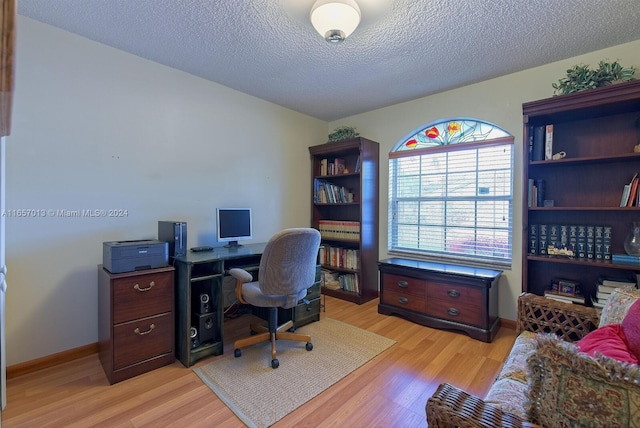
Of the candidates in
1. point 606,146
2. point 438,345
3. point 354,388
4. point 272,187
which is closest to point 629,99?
point 606,146

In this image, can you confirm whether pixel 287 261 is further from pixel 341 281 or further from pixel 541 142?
pixel 541 142

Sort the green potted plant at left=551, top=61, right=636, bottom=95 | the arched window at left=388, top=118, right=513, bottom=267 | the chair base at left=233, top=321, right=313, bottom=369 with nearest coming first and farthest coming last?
the green potted plant at left=551, top=61, right=636, bottom=95 < the chair base at left=233, top=321, right=313, bottom=369 < the arched window at left=388, top=118, right=513, bottom=267

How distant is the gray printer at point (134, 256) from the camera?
190cm

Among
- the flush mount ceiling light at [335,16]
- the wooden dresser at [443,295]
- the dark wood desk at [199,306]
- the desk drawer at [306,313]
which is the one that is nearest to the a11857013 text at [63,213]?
the dark wood desk at [199,306]

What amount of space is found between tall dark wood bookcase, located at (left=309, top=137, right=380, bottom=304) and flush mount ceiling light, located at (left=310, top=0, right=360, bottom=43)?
5.79ft

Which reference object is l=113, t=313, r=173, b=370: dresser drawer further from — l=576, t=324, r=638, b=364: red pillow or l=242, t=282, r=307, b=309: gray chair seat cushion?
l=576, t=324, r=638, b=364: red pillow

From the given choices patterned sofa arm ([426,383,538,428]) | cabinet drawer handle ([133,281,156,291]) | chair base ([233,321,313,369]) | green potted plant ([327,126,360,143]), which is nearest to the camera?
patterned sofa arm ([426,383,538,428])

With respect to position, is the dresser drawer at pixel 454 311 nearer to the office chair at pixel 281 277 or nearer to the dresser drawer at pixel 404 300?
the dresser drawer at pixel 404 300

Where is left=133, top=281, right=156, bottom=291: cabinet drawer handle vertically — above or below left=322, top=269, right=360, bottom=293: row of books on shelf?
above

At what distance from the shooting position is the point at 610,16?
1.88m

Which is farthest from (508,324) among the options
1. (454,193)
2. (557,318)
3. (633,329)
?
(633,329)

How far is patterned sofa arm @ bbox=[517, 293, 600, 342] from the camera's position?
1582mm

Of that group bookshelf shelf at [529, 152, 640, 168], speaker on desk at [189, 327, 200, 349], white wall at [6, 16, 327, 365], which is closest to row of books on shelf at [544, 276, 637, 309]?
bookshelf shelf at [529, 152, 640, 168]

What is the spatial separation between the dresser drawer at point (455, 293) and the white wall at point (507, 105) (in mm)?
486
